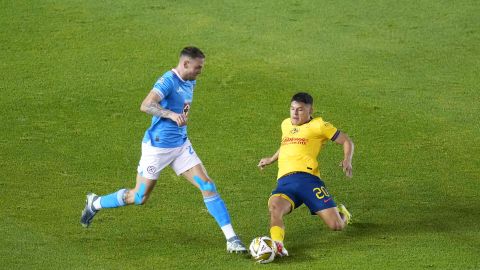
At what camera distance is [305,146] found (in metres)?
11.6

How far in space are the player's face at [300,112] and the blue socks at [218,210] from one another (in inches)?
54.4

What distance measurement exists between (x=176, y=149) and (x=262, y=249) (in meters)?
1.47

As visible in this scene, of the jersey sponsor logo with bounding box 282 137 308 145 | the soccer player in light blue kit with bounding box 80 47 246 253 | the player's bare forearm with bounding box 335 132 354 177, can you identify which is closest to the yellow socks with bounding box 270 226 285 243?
the soccer player in light blue kit with bounding box 80 47 246 253

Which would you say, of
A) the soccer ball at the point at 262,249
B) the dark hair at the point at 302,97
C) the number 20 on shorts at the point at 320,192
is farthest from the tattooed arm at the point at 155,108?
the number 20 on shorts at the point at 320,192

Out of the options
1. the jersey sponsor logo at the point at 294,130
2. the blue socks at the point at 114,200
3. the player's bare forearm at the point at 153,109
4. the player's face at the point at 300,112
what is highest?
the player's bare forearm at the point at 153,109

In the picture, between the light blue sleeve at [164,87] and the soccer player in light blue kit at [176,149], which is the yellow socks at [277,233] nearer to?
the soccer player in light blue kit at [176,149]

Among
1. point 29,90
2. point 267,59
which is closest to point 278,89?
point 267,59

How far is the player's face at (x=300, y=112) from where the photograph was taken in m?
11.6

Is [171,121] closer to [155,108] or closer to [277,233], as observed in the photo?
[155,108]

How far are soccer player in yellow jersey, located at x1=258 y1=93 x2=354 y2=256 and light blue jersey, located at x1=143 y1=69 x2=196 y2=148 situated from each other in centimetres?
115

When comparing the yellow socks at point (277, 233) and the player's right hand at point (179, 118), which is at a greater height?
the player's right hand at point (179, 118)

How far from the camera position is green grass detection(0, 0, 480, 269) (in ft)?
36.3

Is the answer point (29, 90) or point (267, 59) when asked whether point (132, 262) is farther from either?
point (267, 59)

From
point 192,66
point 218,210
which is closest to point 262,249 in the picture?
point 218,210
